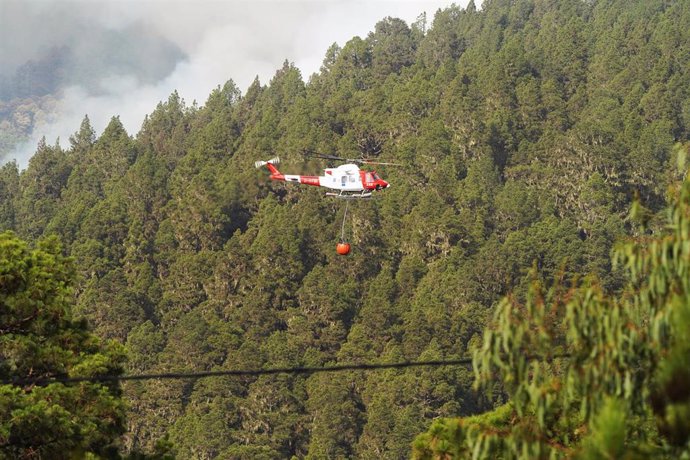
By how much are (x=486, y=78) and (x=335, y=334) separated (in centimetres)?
3392

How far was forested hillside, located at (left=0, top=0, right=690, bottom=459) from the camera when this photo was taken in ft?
282

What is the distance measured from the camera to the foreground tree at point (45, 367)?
2603cm

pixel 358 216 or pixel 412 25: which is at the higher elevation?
pixel 412 25

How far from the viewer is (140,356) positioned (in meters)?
94.0

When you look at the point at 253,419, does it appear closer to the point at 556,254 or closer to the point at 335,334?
the point at 335,334

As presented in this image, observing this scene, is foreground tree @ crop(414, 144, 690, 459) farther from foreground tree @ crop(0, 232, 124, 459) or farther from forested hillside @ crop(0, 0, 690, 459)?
forested hillside @ crop(0, 0, 690, 459)

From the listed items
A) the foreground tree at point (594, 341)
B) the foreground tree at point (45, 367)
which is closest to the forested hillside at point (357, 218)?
the foreground tree at point (45, 367)

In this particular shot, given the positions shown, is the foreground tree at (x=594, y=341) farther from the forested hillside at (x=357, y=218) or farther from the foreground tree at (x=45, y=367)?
the forested hillside at (x=357, y=218)

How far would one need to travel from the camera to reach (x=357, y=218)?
104125 millimetres

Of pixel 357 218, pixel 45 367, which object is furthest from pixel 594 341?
pixel 357 218

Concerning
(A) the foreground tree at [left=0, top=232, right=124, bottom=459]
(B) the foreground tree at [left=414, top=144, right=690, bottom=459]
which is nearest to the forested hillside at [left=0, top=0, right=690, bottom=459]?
(A) the foreground tree at [left=0, top=232, right=124, bottom=459]

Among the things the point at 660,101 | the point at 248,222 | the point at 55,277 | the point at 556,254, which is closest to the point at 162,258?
the point at 248,222

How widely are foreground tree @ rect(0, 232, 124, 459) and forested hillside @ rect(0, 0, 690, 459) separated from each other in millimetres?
51598

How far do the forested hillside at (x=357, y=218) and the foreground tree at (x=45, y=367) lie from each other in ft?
169
